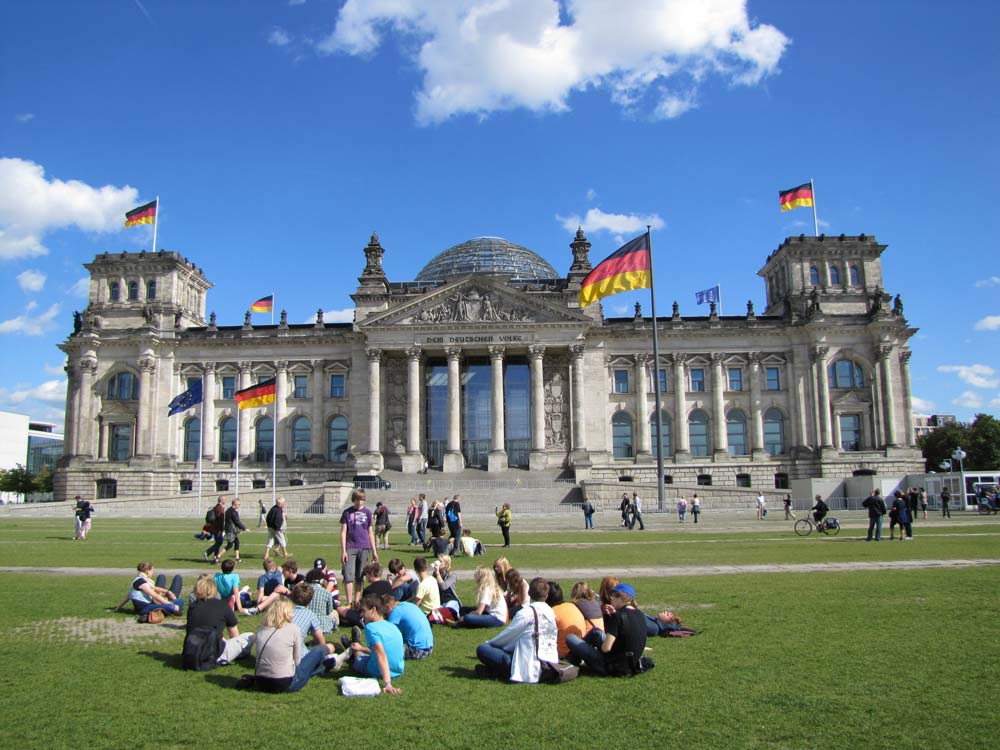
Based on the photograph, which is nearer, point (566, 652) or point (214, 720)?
point (214, 720)

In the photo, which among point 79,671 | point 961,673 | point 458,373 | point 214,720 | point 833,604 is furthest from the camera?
point 458,373

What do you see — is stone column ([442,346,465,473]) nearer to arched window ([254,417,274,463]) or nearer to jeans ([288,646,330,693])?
arched window ([254,417,274,463])

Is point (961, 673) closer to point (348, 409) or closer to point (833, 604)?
point (833, 604)

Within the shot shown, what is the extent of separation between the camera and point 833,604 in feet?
49.2

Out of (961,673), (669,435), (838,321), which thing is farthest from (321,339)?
(961,673)

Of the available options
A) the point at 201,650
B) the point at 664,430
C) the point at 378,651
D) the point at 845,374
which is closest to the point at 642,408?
the point at 664,430

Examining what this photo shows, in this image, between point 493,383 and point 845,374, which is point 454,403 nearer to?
point 493,383

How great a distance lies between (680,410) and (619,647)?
62915 mm

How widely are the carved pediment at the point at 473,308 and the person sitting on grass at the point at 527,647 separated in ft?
192

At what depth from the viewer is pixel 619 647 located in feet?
33.9

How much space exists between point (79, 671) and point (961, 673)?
1183 cm

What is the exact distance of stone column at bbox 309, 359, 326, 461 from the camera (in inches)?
2849

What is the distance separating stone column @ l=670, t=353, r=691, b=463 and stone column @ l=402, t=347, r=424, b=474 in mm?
23602

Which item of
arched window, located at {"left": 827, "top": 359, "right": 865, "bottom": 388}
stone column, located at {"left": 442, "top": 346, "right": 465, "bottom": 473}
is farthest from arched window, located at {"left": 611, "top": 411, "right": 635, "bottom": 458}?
arched window, located at {"left": 827, "top": 359, "right": 865, "bottom": 388}
